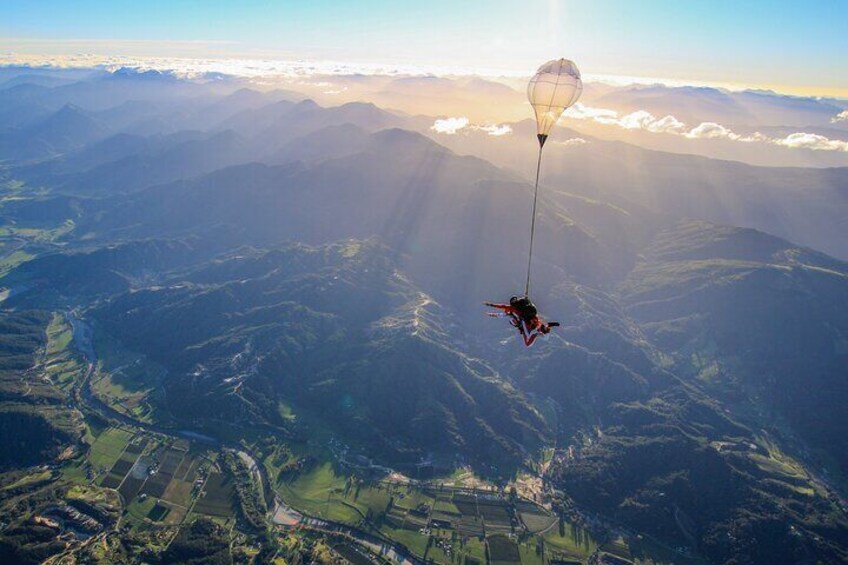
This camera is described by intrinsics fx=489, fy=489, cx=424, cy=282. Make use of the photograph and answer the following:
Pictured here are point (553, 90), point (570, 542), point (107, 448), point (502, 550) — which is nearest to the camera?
point (553, 90)

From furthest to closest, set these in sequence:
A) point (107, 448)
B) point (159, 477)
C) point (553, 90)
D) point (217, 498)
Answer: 1. point (107, 448)
2. point (159, 477)
3. point (217, 498)
4. point (553, 90)

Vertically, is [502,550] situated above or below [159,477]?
below

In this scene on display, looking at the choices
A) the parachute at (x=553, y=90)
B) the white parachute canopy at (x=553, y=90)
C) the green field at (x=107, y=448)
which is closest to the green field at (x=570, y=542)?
the parachute at (x=553, y=90)

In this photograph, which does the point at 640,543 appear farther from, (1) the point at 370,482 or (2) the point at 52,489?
(2) the point at 52,489

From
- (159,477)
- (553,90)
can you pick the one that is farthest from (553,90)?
(159,477)

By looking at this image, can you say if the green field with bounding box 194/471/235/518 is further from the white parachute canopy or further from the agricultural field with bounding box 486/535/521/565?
the white parachute canopy

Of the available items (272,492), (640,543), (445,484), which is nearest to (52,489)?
(272,492)

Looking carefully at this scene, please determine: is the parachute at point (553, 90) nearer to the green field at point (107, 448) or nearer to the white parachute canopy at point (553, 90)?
the white parachute canopy at point (553, 90)

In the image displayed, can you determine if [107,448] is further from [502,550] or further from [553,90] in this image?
[553,90]

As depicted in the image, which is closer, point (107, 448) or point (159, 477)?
point (159, 477)
